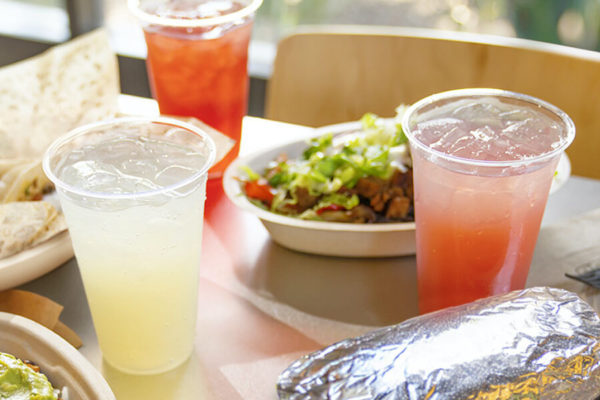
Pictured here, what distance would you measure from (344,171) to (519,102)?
0.34 m

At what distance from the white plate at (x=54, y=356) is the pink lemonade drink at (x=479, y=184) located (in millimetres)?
449

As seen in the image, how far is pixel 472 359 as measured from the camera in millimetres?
813

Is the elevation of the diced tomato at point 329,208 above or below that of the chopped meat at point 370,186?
below

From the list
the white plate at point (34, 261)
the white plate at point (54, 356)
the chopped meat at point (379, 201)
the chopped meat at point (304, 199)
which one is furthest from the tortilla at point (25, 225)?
the chopped meat at point (379, 201)

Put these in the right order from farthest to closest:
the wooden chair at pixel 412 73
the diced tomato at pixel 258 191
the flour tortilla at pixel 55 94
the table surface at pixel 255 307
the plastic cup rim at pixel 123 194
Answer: the wooden chair at pixel 412 73 → the flour tortilla at pixel 55 94 → the diced tomato at pixel 258 191 → the table surface at pixel 255 307 → the plastic cup rim at pixel 123 194

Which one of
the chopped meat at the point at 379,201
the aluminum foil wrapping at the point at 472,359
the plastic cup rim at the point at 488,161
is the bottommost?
the chopped meat at the point at 379,201

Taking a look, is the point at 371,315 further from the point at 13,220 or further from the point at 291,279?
the point at 13,220

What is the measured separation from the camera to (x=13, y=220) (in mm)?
1050

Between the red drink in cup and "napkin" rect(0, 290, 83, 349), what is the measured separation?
1.46ft

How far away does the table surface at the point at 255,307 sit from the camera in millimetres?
960

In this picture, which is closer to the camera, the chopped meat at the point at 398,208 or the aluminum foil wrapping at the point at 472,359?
the aluminum foil wrapping at the point at 472,359

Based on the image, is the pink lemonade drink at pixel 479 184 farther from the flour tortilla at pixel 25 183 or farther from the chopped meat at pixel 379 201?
the flour tortilla at pixel 25 183

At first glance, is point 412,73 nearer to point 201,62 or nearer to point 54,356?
point 201,62

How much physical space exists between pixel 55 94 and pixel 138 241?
2.17 feet
